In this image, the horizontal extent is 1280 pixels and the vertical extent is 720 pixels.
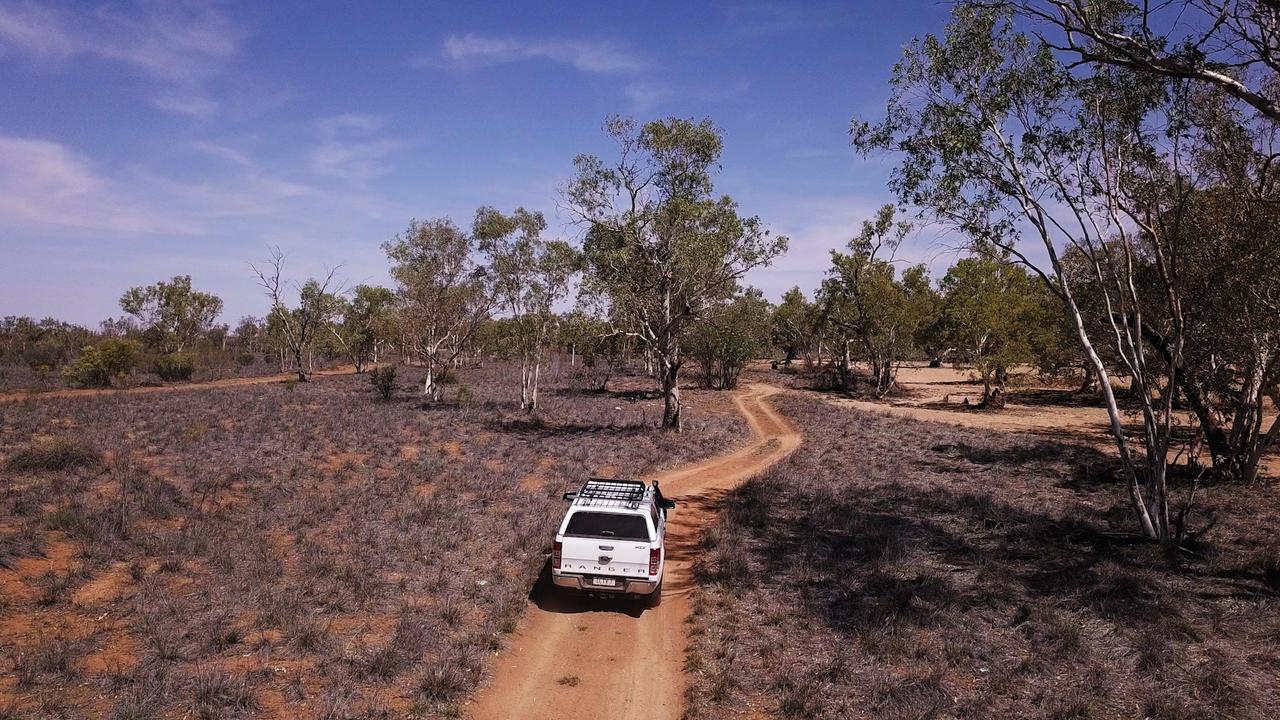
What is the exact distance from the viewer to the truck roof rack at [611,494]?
37.8 ft

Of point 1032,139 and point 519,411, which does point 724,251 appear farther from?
point 519,411

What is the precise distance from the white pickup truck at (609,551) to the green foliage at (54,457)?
16.6 metres

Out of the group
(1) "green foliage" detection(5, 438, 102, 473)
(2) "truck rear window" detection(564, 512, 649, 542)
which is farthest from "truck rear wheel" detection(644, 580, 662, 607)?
(1) "green foliage" detection(5, 438, 102, 473)

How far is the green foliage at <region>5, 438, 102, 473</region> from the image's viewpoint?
1780cm

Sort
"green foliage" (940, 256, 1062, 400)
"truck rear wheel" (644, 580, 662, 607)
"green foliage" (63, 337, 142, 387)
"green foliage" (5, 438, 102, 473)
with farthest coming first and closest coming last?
"green foliage" (63, 337, 142, 387), "green foliage" (940, 256, 1062, 400), "green foliage" (5, 438, 102, 473), "truck rear wheel" (644, 580, 662, 607)

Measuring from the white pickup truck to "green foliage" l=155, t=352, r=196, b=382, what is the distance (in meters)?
58.2

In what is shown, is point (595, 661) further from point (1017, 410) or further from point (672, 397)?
point (1017, 410)

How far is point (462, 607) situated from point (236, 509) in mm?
8763

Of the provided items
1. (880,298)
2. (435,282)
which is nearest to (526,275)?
(435,282)

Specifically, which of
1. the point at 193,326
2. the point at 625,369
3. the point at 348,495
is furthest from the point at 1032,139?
the point at 193,326

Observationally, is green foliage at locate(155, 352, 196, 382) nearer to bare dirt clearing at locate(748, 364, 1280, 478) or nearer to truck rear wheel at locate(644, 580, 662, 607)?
bare dirt clearing at locate(748, 364, 1280, 478)

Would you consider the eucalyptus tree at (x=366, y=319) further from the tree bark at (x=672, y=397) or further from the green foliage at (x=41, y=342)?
the tree bark at (x=672, y=397)

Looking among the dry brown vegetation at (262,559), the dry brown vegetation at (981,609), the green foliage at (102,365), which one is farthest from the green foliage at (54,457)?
the green foliage at (102,365)

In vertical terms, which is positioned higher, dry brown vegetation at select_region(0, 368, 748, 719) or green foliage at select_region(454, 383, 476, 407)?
green foliage at select_region(454, 383, 476, 407)
